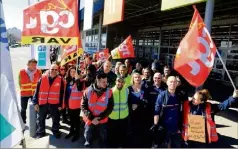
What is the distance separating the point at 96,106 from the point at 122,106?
1.88 feet

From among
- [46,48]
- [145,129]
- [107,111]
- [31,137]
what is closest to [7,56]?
[107,111]

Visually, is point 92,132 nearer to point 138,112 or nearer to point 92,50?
point 138,112

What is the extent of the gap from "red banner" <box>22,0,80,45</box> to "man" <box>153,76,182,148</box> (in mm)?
2170

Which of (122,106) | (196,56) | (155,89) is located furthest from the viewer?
(155,89)

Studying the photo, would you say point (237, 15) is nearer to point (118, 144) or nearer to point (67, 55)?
point (67, 55)

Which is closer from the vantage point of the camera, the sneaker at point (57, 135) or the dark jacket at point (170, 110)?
the dark jacket at point (170, 110)

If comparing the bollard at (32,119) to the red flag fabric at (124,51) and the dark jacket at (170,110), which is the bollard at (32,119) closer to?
the dark jacket at (170,110)

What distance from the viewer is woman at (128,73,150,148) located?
5410 mm

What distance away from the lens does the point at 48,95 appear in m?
5.88

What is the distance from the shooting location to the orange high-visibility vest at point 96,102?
4.78m

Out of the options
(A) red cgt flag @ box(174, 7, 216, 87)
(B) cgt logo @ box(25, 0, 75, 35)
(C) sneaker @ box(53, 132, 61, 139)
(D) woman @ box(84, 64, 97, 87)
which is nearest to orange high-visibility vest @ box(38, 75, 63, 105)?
(D) woman @ box(84, 64, 97, 87)

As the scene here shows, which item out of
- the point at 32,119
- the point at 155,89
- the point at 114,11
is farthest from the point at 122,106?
the point at 114,11

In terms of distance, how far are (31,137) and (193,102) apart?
3481 millimetres

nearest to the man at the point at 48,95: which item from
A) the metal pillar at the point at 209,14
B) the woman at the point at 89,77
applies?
the woman at the point at 89,77
